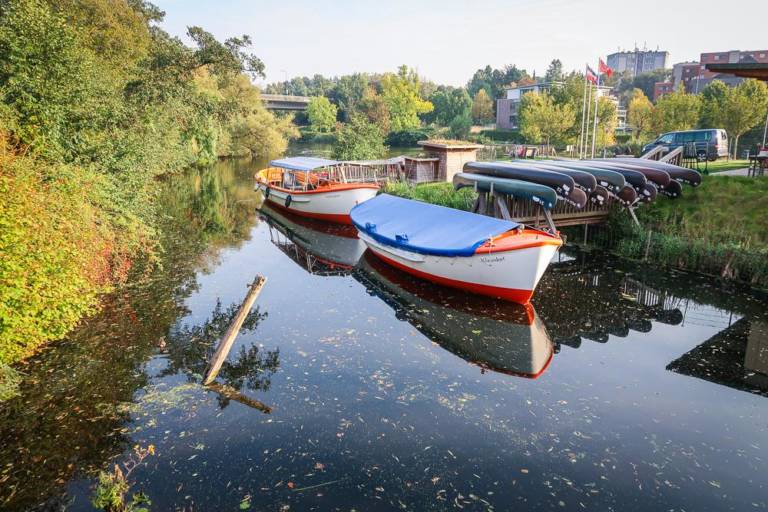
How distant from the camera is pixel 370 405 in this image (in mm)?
9617

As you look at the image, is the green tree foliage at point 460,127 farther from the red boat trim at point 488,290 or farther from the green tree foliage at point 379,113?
the red boat trim at point 488,290

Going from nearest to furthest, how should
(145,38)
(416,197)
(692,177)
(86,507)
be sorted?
1. (86,507)
2. (692,177)
3. (416,197)
4. (145,38)

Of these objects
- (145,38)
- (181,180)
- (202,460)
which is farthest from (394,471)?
(181,180)

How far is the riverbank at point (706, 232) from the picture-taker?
16.1m

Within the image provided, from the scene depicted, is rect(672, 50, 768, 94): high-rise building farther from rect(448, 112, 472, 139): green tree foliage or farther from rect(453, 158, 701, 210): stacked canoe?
A: rect(453, 158, 701, 210): stacked canoe

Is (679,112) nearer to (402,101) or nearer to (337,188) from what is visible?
(337,188)

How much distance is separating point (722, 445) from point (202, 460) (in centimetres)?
864

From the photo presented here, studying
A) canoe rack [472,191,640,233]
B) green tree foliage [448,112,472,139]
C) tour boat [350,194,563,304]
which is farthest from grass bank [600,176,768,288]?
green tree foliage [448,112,472,139]

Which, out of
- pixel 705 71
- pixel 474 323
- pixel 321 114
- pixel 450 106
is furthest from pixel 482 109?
pixel 474 323

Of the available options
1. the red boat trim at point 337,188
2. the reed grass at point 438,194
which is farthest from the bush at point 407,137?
the red boat trim at point 337,188

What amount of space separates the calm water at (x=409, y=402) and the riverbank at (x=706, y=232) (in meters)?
1.16

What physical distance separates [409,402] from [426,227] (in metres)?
8.41

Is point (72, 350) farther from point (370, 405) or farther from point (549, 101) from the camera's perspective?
point (549, 101)

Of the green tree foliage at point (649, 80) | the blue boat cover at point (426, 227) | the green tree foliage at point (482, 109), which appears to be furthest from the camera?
the green tree foliage at point (649, 80)
